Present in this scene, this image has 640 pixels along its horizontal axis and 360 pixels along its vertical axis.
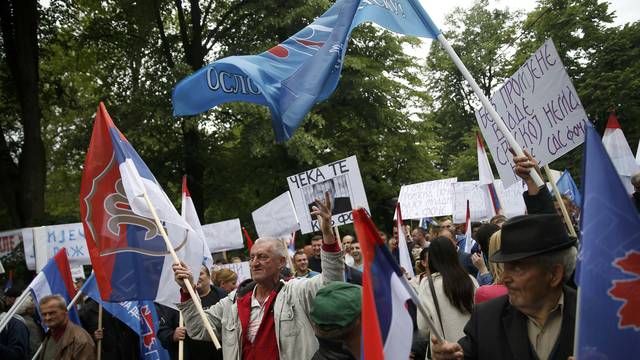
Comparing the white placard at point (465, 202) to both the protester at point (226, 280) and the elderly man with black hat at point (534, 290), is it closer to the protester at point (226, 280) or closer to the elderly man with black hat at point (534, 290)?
the protester at point (226, 280)

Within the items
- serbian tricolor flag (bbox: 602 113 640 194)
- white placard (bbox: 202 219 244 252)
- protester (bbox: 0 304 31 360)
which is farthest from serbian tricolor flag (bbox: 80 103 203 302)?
white placard (bbox: 202 219 244 252)

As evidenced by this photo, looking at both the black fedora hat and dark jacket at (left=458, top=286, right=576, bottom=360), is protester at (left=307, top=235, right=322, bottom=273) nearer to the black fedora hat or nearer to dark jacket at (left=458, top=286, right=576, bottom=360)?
dark jacket at (left=458, top=286, right=576, bottom=360)

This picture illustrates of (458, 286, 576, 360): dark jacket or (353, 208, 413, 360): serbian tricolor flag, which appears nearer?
(458, 286, 576, 360): dark jacket

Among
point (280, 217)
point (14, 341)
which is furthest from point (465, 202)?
point (14, 341)

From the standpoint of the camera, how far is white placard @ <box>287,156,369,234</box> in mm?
→ 8156

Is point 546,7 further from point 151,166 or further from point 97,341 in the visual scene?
point 97,341

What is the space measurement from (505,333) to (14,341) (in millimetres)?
5925

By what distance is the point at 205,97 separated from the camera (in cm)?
558

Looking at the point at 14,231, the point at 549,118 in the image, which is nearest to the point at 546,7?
the point at 14,231

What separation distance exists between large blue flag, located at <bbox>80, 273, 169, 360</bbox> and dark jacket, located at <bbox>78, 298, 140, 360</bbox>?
0.42 metres

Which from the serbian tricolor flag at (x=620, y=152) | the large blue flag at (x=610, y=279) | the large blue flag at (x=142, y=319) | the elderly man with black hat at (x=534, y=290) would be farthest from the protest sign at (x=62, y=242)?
the large blue flag at (x=610, y=279)

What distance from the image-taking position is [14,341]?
22.9ft

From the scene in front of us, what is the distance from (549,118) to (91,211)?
3.62m

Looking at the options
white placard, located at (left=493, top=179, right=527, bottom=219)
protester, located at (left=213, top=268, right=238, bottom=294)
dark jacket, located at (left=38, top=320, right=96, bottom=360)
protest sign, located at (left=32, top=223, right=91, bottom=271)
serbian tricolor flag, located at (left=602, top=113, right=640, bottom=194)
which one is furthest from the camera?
white placard, located at (left=493, top=179, right=527, bottom=219)
